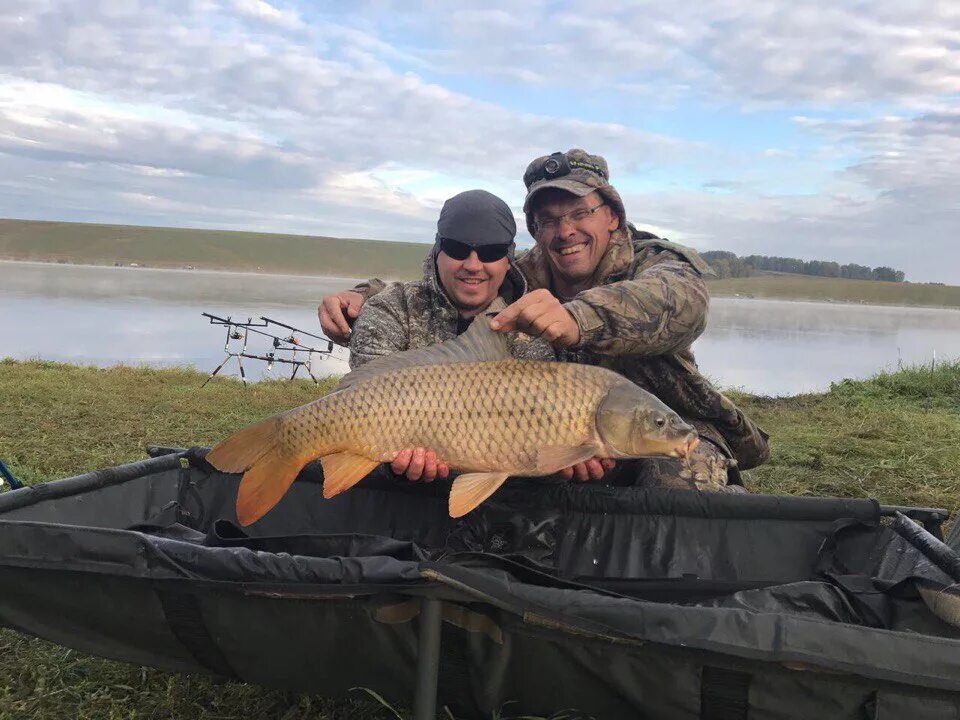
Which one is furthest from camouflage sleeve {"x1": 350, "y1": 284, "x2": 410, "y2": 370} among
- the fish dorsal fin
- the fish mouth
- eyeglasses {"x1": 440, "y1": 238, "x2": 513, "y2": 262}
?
the fish mouth

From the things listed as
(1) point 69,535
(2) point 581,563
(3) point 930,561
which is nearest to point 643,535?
(2) point 581,563

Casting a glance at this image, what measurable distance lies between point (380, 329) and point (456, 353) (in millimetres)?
516

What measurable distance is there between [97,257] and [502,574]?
213 feet

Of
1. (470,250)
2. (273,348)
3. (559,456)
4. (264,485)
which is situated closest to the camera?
(559,456)

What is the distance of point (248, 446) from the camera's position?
1607 mm

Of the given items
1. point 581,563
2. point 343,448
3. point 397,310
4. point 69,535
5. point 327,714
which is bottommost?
point 327,714

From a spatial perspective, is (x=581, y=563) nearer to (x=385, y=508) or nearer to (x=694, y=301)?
(x=385, y=508)

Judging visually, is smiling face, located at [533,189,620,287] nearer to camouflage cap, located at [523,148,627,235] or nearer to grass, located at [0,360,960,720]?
camouflage cap, located at [523,148,627,235]

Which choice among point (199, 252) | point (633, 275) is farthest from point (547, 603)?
point (199, 252)

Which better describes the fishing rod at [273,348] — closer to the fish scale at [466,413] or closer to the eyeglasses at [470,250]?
the eyeglasses at [470,250]

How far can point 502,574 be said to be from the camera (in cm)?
119

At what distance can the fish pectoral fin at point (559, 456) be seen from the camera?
148 cm

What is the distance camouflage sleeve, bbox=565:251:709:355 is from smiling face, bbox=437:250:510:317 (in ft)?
1.28

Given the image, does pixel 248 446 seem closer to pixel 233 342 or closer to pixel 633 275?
pixel 633 275
